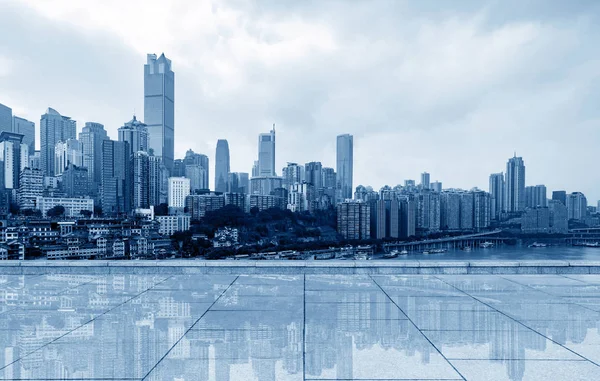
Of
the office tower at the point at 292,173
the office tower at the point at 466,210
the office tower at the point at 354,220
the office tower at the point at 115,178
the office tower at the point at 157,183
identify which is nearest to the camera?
the office tower at the point at 354,220

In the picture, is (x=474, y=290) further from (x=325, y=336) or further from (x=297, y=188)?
(x=297, y=188)

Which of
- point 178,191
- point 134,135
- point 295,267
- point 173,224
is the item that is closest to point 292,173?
point 178,191

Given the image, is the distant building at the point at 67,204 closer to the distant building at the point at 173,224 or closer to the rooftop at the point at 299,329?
the distant building at the point at 173,224

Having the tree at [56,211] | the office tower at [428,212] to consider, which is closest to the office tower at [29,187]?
the tree at [56,211]

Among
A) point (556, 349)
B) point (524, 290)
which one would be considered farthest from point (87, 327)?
point (524, 290)

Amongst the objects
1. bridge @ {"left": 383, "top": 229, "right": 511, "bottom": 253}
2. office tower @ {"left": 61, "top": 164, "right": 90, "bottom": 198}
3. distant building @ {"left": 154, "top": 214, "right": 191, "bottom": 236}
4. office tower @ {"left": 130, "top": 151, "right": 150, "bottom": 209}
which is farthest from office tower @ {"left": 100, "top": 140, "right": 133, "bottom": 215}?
bridge @ {"left": 383, "top": 229, "right": 511, "bottom": 253}

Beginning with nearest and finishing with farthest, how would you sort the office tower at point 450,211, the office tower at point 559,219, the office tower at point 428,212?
the office tower at point 559,219
the office tower at point 428,212
the office tower at point 450,211
